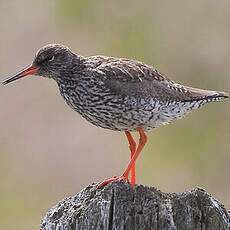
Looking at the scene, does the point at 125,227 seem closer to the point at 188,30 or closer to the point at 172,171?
the point at 172,171

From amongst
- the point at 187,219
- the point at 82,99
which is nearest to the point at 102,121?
the point at 82,99

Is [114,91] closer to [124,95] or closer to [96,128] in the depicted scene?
[124,95]

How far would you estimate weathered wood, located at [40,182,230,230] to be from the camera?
5695mm

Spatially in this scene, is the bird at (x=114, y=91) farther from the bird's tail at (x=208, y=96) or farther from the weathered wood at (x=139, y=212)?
the weathered wood at (x=139, y=212)

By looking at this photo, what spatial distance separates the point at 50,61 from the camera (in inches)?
314

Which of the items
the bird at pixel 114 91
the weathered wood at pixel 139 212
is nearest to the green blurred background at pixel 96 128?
the bird at pixel 114 91

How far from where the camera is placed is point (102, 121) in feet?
25.8

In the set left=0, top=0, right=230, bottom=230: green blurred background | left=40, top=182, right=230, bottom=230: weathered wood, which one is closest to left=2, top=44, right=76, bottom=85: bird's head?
left=40, top=182, right=230, bottom=230: weathered wood

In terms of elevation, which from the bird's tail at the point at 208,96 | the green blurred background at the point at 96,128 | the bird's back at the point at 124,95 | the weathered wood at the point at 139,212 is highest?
the green blurred background at the point at 96,128

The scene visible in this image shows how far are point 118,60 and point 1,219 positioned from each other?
5.76m

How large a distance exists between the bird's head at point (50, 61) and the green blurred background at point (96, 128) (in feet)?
17.0

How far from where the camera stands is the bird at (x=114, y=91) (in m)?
7.80

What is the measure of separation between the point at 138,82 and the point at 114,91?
0.77 feet

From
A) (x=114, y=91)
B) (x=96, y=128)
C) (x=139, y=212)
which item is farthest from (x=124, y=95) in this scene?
(x=96, y=128)
